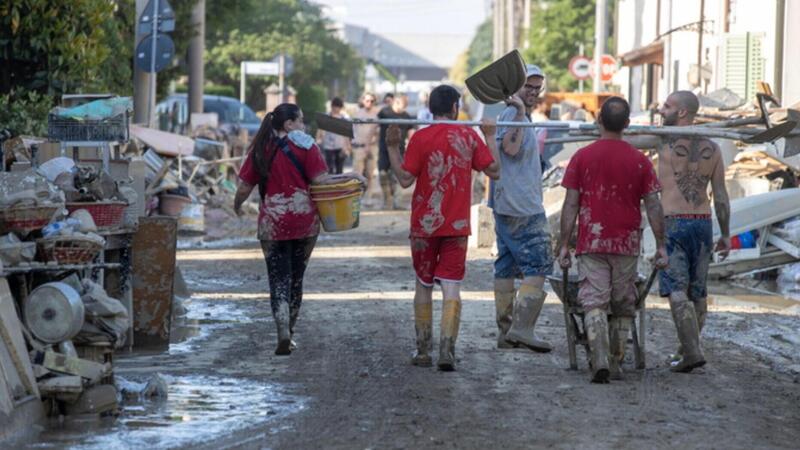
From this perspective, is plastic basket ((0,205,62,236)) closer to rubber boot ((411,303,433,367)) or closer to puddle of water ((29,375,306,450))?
puddle of water ((29,375,306,450))

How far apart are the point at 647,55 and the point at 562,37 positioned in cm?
1718

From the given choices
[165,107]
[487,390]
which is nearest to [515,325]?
[487,390]

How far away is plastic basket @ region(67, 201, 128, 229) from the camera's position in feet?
32.4

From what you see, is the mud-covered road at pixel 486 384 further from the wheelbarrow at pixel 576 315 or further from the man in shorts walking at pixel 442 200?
the man in shorts walking at pixel 442 200

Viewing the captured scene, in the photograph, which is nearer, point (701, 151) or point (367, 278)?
point (701, 151)

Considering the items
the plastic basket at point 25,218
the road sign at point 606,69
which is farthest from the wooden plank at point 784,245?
the road sign at point 606,69

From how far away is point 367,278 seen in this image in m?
15.9

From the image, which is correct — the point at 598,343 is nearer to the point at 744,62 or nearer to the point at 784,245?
the point at 784,245

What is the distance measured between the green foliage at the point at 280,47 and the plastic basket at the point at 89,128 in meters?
41.6

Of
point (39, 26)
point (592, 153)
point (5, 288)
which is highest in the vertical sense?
point (39, 26)

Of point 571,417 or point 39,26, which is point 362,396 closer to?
point 571,417

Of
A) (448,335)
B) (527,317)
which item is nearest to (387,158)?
(527,317)

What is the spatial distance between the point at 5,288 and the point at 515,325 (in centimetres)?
375

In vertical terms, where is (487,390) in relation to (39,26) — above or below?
below
